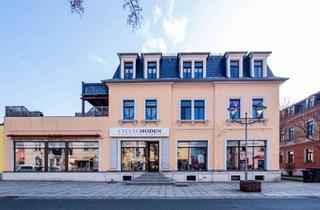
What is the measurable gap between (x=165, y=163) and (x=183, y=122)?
349cm

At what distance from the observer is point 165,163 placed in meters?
21.9

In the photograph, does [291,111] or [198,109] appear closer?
[198,109]

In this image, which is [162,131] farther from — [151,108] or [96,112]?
[96,112]

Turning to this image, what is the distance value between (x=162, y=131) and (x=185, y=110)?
8.29 feet

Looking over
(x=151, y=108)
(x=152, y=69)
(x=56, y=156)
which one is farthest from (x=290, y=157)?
(x=56, y=156)

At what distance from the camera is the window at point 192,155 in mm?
22203

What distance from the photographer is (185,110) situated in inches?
888

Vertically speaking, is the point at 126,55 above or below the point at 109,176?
above

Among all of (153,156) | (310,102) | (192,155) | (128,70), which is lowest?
(153,156)

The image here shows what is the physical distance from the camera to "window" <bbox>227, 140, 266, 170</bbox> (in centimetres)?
2206

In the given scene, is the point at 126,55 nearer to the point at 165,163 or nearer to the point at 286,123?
the point at 165,163

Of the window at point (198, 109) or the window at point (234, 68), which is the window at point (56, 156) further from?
the window at point (234, 68)

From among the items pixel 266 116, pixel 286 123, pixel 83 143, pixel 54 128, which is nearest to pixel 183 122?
pixel 266 116

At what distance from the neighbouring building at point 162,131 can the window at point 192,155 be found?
77 millimetres
